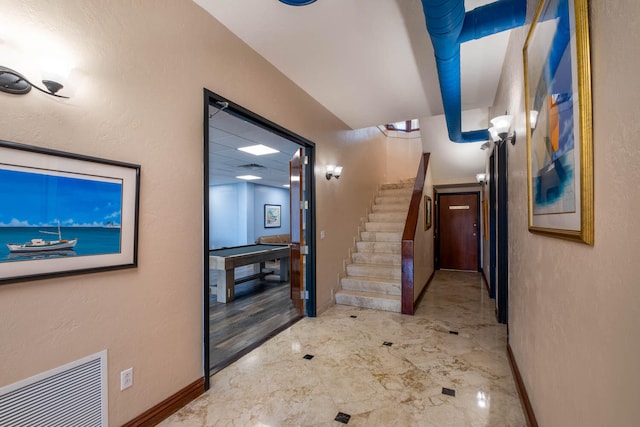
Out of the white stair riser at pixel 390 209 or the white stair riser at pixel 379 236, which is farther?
the white stair riser at pixel 390 209

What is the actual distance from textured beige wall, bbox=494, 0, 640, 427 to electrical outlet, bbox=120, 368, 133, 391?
85.5 inches

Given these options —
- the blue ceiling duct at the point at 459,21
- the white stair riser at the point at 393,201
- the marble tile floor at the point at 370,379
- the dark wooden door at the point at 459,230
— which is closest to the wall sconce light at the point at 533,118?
the blue ceiling duct at the point at 459,21

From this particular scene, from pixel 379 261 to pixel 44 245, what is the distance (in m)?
4.16

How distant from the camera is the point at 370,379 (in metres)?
2.28

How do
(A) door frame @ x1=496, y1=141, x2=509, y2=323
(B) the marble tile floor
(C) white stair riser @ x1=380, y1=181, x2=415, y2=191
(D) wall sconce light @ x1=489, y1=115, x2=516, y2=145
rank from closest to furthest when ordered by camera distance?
1. (B) the marble tile floor
2. (D) wall sconce light @ x1=489, y1=115, x2=516, y2=145
3. (A) door frame @ x1=496, y1=141, x2=509, y2=323
4. (C) white stair riser @ x1=380, y1=181, x2=415, y2=191

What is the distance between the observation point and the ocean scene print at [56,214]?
124cm

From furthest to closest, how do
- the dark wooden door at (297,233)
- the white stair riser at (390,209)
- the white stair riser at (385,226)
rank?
the white stair riser at (390,209), the white stair riser at (385,226), the dark wooden door at (297,233)

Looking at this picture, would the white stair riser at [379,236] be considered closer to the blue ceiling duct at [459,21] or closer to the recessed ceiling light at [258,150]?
the recessed ceiling light at [258,150]

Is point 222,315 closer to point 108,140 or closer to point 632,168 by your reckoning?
point 108,140

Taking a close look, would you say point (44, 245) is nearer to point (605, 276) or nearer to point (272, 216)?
point (605, 276)

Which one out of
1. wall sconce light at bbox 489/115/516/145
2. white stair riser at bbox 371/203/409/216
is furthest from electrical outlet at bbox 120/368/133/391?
white stair riser at bbox 371/203/409/216

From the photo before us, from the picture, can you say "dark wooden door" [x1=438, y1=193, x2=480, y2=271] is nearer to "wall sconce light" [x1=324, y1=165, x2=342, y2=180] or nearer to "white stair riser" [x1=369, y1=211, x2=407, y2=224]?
"white stair riser" [x1=369, y1=211, x2=407, y2=224]

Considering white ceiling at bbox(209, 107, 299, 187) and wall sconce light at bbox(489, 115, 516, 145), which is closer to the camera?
wall sconce light at bbox(489, 115, 516, 145)

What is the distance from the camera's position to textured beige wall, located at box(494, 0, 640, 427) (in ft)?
2.45
